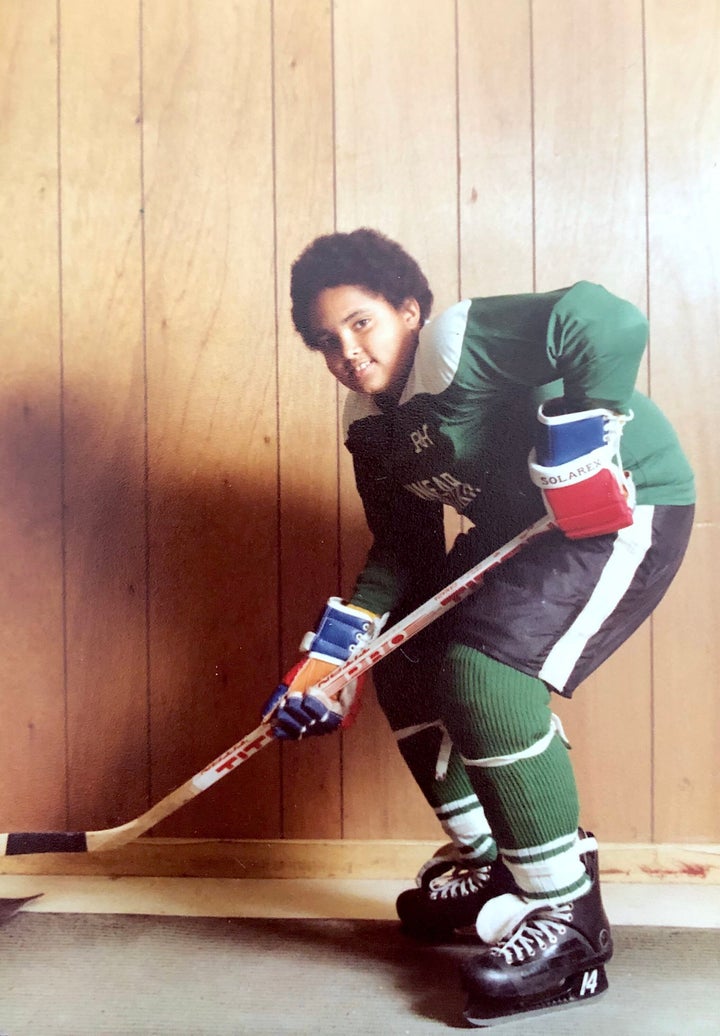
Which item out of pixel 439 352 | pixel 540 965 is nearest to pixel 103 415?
pixel 439 352

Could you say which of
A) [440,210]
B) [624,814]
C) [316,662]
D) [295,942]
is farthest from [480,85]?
[295,942]

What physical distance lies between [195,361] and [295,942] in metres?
0.70

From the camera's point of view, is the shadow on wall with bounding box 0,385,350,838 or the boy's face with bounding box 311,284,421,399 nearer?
the boy's face with bounding box 311,284,421,399

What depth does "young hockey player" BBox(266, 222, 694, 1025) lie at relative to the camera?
0.77 metres

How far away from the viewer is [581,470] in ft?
2.49

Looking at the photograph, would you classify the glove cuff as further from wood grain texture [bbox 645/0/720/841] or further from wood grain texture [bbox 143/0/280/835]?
wood grain texture [bbox 645/0/720/841]

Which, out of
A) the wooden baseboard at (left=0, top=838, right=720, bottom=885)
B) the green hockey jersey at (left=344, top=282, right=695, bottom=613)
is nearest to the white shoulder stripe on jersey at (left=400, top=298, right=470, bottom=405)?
the green hockey jersey at (left=344, top=282, right=695, bottom=613)

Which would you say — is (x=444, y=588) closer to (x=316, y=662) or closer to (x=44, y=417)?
(x=316, y=662)

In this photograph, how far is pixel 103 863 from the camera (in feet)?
3.44

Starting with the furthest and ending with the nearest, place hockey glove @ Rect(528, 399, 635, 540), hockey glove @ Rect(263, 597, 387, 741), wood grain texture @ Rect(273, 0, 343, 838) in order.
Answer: wood grain texture @ Rect(273, 0, 343, 838) < hockey glove @ Rect(263, 597, 387, 741) < hockey glove @ Rect(528, 399, 635, 540)

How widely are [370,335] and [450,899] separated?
0.64 m

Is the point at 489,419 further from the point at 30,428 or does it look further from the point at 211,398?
the point at 30,428

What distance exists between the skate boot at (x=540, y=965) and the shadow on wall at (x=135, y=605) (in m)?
0.33

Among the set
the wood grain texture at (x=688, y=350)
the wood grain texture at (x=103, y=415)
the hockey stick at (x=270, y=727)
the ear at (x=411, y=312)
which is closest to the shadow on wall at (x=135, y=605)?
the wood grain texture at (x=103, y=415)
